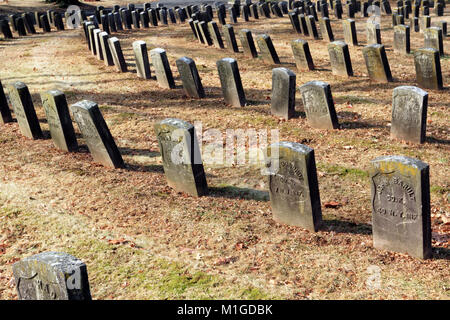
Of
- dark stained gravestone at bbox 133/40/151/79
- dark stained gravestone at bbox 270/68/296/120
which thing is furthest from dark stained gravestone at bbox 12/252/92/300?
dark stained gravestone at bbox 133/40/151/79

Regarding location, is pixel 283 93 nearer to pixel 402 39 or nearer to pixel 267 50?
pixel 267 50

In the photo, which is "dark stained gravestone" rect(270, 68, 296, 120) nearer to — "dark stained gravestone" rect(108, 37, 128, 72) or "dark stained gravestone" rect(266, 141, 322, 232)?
"dark stained gravestone" rect(266, 141, 322, 232)

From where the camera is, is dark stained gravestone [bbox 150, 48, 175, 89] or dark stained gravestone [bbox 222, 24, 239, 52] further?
dark stained gravestone [bbox 222, 24, 239, 52]

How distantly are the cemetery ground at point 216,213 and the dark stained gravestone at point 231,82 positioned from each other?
1.10 feet

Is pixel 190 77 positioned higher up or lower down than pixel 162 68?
lower down

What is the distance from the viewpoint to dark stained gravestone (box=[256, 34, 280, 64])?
17277 mm

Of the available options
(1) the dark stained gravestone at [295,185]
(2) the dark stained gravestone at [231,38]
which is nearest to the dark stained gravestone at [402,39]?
(2) the dark stained gravestone at [231,38]

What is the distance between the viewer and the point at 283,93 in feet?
38.8

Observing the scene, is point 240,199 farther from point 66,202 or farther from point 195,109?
point 195,109

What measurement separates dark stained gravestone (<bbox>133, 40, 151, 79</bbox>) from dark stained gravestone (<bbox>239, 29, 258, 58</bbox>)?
4.08 meters

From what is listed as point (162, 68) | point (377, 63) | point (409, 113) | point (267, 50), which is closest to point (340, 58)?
point (377, 63)

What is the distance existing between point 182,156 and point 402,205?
3705 millimetres

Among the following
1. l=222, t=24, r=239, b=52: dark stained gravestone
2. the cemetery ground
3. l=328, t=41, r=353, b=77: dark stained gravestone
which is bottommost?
the cemetery ground
